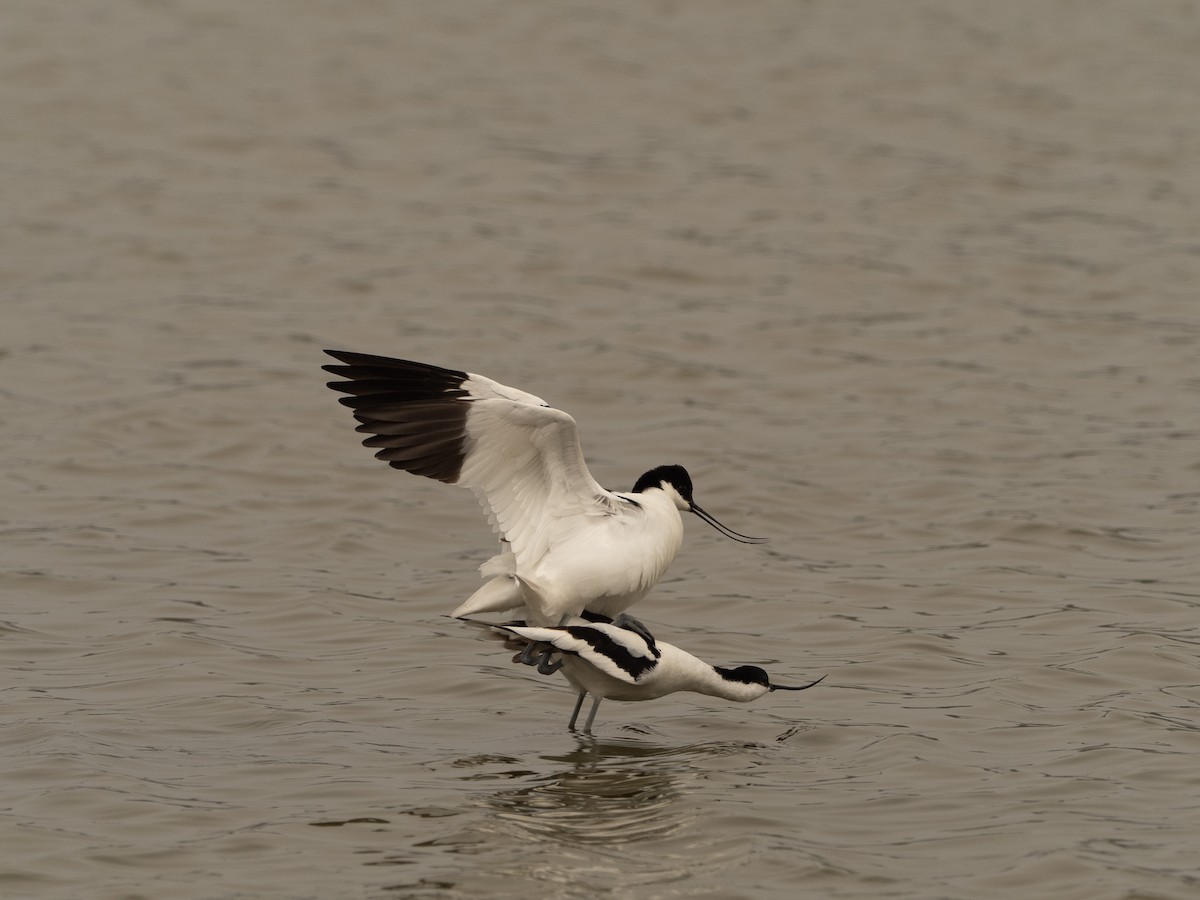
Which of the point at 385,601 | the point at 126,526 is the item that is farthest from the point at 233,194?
the point at 385,601

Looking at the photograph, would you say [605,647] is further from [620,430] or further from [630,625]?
[620,430]

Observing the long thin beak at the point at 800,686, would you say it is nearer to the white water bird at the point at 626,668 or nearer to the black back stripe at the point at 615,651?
the white water bird at the point at 626,668

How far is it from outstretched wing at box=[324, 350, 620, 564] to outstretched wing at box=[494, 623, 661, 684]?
0.59 metres

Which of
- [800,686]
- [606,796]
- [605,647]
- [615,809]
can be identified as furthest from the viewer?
[800,686]

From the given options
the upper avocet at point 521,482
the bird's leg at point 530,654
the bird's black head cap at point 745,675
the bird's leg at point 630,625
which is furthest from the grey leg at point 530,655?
the bird's black head cap at point 745,675

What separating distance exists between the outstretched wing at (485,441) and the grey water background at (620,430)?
123 cm

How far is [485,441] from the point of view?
30.4 ft

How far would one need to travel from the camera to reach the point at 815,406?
53.4ft

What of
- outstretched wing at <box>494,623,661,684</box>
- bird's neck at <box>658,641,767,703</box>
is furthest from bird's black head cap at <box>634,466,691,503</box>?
outstretched wing at <box>494,623,661,684</box>

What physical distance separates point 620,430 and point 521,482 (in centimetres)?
615

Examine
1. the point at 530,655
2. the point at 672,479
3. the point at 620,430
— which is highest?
the point at 672,479

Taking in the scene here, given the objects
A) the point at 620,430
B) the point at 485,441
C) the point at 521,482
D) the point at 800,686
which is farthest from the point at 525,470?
the point at 620,430

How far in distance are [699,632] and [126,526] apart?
4360mm

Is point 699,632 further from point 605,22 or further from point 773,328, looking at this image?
point 605,22
